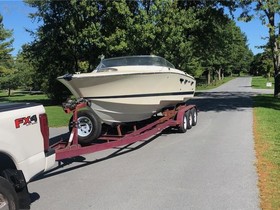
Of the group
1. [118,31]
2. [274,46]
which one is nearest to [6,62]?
[118,31]

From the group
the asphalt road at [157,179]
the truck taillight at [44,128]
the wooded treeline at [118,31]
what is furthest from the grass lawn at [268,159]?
the wooded treeline at [118,31]

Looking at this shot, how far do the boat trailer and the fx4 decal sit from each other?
74.2 inches

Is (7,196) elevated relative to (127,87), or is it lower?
lower

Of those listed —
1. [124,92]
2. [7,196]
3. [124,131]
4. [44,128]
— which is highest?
[124,92]

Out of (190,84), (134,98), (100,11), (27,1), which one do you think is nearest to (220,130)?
(190,84)

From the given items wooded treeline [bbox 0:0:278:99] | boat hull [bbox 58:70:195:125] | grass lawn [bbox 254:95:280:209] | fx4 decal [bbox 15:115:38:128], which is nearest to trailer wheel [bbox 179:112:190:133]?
boat hull [bbox 58:70:195:125]

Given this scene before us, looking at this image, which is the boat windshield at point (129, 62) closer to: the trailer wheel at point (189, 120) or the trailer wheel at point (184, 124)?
the trailer wheel at point (184, 124)

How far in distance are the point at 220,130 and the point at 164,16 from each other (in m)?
13.0

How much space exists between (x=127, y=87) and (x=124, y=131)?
6.52ft

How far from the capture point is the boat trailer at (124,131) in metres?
7.30

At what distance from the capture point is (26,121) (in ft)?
15.2

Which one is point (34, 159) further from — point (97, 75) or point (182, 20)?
point (182, 20)

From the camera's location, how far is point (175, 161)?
805 cm

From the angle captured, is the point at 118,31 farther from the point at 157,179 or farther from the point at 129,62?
the point at 157,179
